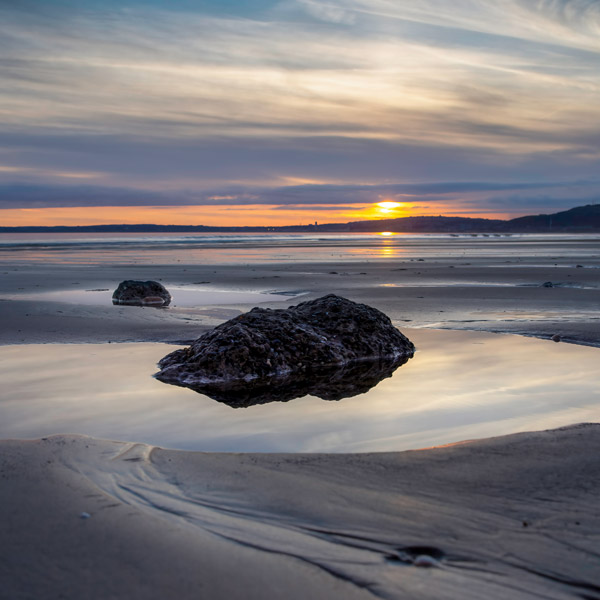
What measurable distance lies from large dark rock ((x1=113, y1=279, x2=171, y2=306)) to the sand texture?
891 centimetres

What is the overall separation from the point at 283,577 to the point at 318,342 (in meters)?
4.14

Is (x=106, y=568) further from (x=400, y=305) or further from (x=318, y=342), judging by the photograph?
(x=400, y=305)

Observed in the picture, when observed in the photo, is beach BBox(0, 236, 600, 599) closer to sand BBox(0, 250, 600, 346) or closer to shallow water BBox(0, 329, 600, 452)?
shallow water BBox(0, 329, 600, 452)

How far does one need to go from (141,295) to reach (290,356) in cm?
724

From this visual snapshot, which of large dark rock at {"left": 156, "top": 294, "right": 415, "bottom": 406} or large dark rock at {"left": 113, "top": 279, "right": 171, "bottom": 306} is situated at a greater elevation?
large dark rock at {"left": 156, "top": 294, "right": 415, "bottom": 406}

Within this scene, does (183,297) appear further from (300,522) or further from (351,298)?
(300,522)

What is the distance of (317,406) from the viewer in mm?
4867

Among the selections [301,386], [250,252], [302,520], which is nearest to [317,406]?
[301,386]

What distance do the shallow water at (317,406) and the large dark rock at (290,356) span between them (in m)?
0.22

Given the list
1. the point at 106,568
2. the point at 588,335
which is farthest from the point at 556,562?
the point at 588,335

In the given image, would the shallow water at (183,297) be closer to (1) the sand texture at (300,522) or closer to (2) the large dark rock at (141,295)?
(2) the large dark rock at (141,295)

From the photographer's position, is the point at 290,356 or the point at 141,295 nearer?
the point at 290,356

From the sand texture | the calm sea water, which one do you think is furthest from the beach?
the calm sea water

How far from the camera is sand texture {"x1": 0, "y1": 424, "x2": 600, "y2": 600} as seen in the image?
230 cm
